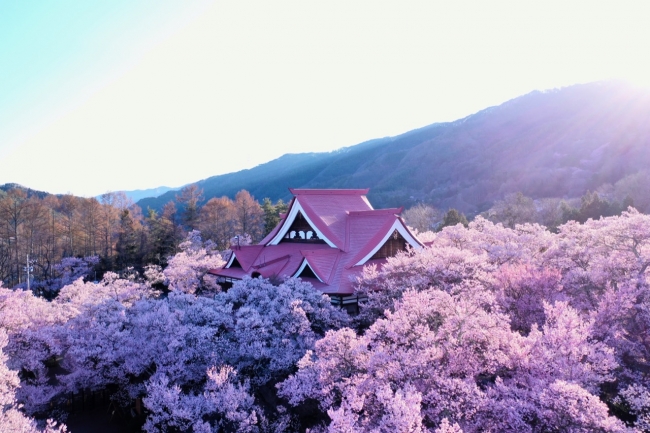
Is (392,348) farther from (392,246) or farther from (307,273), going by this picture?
(392,246)

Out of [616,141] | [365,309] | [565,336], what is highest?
[616,141]

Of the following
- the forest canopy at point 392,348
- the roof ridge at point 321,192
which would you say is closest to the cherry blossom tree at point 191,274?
the forest canopy at point 392,348

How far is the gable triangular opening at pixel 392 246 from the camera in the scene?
53.0 ft

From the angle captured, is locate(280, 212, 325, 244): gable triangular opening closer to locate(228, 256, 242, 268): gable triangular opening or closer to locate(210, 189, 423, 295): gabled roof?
locate(210, 189, 423, 295): gabled roof

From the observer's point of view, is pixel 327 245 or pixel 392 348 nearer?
pixel 392 348

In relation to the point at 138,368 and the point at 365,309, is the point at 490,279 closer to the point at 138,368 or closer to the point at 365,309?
the point at 365,309

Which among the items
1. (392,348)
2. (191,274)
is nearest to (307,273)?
(191,274)

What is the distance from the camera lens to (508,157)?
79562 mm

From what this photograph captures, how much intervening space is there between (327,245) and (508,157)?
243ft

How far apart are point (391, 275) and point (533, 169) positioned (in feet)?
218

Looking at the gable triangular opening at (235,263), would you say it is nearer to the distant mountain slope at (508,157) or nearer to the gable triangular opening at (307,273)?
the gable triangular opening at (307,273)

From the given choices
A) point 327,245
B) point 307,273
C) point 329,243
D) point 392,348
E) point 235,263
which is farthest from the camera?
point 235,263

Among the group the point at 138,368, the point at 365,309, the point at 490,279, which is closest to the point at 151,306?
the point at 138,368

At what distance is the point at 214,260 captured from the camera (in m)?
21.3
